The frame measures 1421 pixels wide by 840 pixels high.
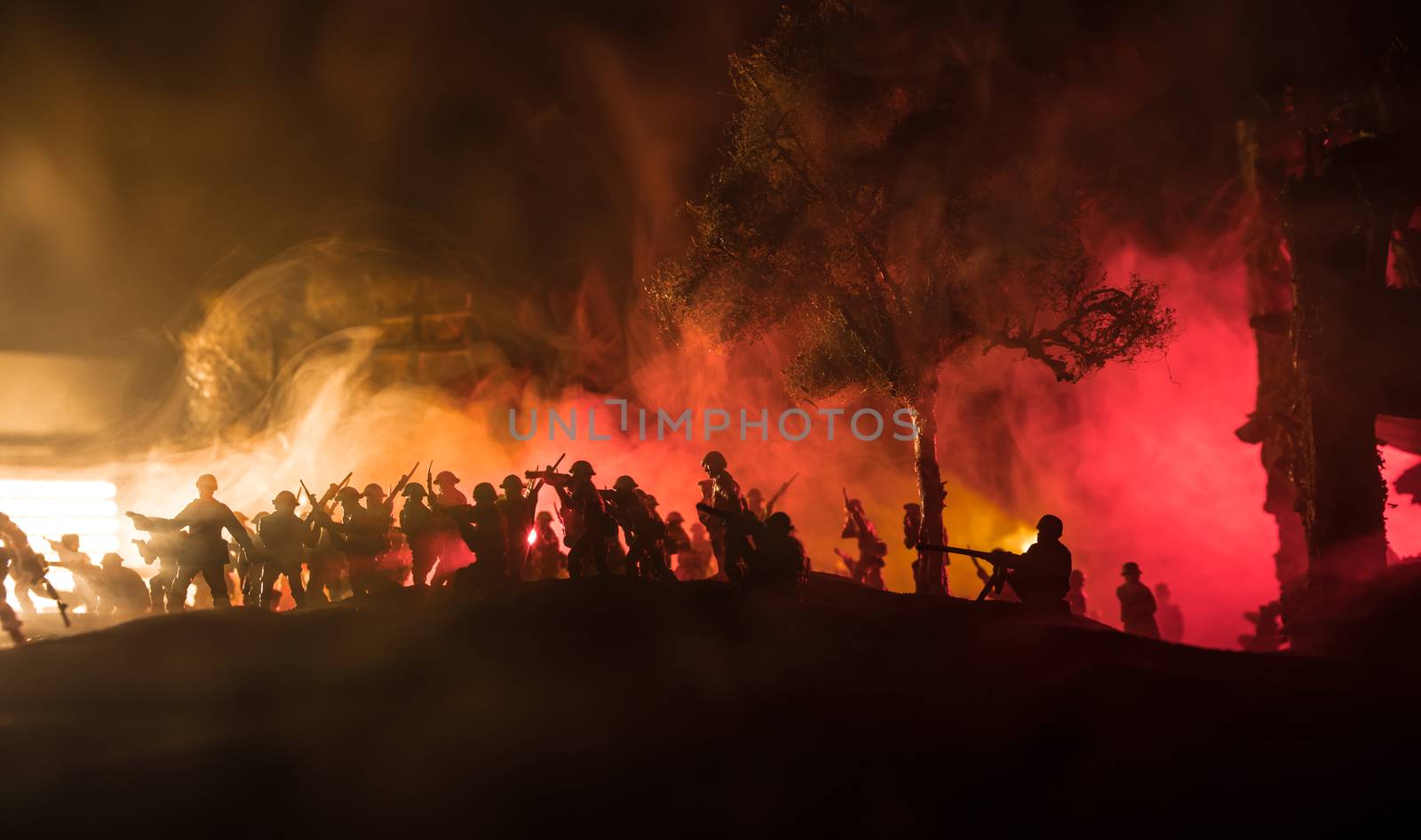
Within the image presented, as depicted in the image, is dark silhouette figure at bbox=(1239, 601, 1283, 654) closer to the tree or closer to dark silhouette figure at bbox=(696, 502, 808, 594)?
the tree

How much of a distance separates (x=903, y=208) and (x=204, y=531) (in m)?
11.6

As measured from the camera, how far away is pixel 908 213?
620 inches

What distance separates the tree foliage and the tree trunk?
0.34m

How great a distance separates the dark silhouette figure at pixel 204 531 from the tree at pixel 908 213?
28.2 feet

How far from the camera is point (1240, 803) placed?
20.5 feet

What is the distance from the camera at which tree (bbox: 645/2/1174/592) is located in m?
15.5

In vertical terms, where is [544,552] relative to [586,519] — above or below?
above

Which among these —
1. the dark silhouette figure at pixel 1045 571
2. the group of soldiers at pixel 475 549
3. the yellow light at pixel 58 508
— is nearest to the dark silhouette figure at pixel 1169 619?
the group of soldiers at pixel 475 549

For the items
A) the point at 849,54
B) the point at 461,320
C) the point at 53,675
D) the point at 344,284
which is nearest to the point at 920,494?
the point at 849,54

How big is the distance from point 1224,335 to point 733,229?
13.7 meters

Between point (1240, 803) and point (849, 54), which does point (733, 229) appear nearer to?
point (849, 54)

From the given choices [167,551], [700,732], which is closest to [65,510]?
[167,551]

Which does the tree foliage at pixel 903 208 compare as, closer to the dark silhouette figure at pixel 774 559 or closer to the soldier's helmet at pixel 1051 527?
the soldier's helmet at pixel 1051 527

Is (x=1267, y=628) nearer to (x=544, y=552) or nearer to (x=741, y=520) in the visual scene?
(x=741, y=520)
